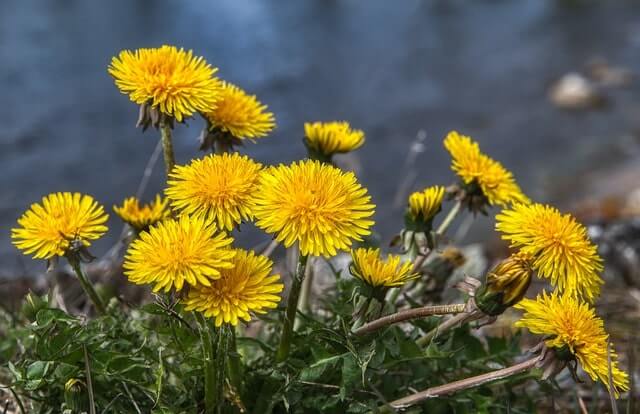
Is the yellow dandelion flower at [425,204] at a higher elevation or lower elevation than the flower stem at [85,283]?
higher

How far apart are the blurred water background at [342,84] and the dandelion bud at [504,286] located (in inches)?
139

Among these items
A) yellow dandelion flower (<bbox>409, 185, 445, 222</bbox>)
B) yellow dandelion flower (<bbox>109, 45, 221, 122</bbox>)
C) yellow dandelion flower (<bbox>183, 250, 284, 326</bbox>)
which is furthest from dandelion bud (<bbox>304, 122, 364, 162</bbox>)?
yellow dandelion flower (<bbox>183, 250, 284, 326</bbox>)

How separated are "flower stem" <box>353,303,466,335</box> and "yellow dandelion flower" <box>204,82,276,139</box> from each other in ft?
1.85

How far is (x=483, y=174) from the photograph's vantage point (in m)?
1.92

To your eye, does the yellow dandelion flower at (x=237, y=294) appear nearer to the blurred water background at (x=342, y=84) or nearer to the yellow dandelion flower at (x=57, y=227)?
the yellow dandelion flower at (x=57, y=227)

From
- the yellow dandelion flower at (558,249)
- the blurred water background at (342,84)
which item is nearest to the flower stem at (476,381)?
the yellow dandelion flower at (558,249)

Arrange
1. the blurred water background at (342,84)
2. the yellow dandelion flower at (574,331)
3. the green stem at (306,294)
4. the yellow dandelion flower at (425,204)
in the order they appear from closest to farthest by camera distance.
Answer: the yellow dandelion flower at (574,331), the yellow dandelion flower at (425,204), the green stem at (306,294), the blurred water background at (342,84)

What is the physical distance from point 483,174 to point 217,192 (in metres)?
0.79

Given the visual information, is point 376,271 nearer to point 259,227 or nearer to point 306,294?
point 259,227

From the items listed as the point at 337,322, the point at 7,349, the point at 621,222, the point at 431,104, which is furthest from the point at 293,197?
the point at 431,104

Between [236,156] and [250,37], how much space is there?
6548mm

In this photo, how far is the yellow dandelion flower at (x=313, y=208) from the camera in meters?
1.39

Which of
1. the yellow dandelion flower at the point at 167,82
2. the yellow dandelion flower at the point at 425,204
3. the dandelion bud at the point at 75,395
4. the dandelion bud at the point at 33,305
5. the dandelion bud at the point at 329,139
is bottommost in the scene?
the dandelion bud at the point at 75,395

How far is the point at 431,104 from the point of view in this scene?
7.05 metres
